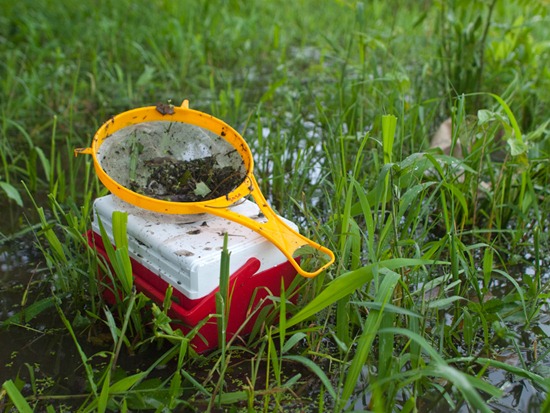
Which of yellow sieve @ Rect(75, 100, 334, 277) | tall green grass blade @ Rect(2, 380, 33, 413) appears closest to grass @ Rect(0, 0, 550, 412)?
tall green grass blade @ Rect(2, 380, 33, 413)

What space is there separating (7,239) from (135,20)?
248 centimetres

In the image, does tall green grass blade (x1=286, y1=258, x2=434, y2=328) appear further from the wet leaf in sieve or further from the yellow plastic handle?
the wet leaf in sieve

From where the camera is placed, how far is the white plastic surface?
54.7 inches

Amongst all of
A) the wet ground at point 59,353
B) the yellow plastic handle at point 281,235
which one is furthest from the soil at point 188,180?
the wet ground at point 59,353

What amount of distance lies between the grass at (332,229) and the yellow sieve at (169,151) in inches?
5.3

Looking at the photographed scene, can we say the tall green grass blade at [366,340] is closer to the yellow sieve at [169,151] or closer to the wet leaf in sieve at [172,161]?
the yellow sieve at [169,151]

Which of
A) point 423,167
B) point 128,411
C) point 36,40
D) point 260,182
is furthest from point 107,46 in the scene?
point 128,411

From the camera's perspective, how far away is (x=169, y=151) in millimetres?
1771

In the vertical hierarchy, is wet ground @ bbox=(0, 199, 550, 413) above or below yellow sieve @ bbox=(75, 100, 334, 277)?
below

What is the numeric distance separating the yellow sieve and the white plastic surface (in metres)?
0.04

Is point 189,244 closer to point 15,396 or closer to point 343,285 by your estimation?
point 343,285

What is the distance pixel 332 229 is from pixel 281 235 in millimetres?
290

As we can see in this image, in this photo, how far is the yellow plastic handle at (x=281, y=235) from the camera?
4.72 feet

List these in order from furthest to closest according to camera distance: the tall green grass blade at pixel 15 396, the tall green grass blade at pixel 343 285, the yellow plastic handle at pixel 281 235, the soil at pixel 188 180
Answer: the soil at pixel 188 180, the yellow plastic handle at pixel 281 235, the tall green grass blade at pixel 343 285, the tall green grass blade at pixel 15 396
